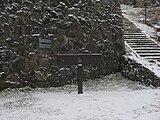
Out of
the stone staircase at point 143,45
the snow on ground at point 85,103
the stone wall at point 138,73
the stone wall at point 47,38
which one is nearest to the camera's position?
the snow on ground at point 85,103

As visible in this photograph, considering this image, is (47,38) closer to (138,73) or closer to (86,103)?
(86,103)

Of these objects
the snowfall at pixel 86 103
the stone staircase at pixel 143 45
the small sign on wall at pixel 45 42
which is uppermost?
the small sign on wall at pixel 45 42

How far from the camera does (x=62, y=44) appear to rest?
9.23m

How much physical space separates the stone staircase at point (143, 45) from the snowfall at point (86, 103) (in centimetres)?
177

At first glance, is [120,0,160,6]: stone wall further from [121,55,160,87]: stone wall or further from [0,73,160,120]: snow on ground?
[0,73,160,120]: snow on ground

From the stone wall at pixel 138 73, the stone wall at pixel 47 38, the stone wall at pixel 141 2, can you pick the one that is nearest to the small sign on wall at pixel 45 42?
the stone wall at pixel 47 38

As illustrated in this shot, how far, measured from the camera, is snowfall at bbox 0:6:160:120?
19.5 feet

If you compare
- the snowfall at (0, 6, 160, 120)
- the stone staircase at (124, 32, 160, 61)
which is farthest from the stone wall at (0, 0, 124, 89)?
the stone staircase at (124, 32, 160, 61)

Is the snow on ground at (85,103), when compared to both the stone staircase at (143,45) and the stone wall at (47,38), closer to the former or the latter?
the stone wall at (47,38)

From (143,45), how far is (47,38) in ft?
14.2

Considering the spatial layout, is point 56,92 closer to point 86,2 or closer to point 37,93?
point 37,93

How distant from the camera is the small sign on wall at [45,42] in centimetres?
883

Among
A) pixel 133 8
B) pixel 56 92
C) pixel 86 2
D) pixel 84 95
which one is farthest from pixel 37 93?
pixel 133 8

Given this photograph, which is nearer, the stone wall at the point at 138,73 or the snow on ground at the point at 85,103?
the snow on ground at the point at 85,103
